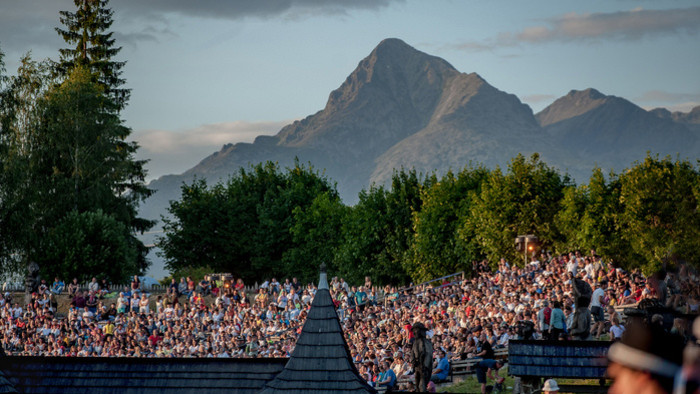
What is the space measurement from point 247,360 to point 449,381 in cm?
685

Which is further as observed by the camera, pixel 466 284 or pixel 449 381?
pixel 466 284

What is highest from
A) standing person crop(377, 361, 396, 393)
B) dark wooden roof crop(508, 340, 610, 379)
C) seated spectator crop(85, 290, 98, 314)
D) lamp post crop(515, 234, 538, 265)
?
lamp post crop(515, 234, 538, 265)

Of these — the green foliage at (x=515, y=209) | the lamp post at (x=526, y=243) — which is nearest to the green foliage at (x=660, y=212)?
the lamp post at (x=526, y=243)

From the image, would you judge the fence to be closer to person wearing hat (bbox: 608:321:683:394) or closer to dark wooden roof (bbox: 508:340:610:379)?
dark wooden roof (bbox: 508:340:610:379)

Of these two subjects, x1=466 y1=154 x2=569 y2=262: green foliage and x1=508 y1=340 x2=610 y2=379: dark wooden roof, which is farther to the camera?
x1=466 y1=154 x2=569 y2=262: green foliage

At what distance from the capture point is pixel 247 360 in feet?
74.7

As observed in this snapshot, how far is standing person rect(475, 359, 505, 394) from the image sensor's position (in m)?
23.7

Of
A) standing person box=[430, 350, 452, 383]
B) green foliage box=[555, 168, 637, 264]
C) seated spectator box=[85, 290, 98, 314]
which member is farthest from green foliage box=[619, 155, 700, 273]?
seated spectator box=[85, 290, 98, 314]

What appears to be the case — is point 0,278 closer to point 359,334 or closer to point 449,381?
point 359,334

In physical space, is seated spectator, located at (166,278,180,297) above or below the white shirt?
below

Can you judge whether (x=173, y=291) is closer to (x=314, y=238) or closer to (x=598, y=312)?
(x=314, y=238)

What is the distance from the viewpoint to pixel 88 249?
194 ft

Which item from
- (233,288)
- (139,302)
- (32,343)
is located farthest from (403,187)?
→ (32,343)

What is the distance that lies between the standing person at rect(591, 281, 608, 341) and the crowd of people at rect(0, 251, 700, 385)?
0.14 ft
